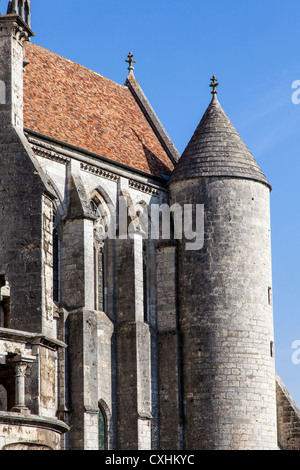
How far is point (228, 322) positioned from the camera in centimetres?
4216

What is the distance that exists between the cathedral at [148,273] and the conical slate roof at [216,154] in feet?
0.16

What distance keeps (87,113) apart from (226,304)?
8.51 metres

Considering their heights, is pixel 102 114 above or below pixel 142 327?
above

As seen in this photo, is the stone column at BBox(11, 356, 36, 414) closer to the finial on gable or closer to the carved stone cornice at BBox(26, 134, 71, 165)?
the carved stone cornice at BBox(26, 134, 71, 165)

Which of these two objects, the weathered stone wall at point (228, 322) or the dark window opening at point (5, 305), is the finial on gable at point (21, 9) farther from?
the weathered stone wall at point (228, 322)

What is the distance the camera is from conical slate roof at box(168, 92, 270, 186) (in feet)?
144

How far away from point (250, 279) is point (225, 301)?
1.23 metres

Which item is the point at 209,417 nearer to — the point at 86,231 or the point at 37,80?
the point at 86,231

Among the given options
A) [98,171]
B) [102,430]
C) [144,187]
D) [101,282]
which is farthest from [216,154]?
[102,430]

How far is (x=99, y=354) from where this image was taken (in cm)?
4028

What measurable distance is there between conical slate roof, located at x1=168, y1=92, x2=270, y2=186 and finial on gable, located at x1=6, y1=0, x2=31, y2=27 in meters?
9.90

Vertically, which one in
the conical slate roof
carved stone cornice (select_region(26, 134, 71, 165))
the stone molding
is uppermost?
the conical slate roof

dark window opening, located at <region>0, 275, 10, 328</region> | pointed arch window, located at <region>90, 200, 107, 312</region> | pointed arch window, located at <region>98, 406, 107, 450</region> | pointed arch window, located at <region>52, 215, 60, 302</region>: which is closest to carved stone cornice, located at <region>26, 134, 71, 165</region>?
pointed arch window, located at <region>52, 215, 60, 302</region>
